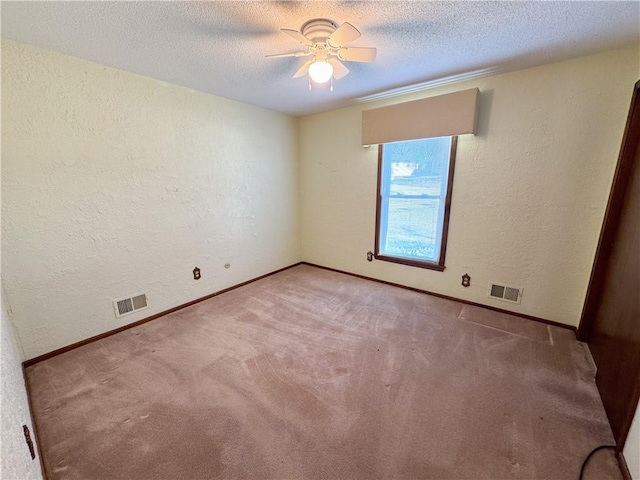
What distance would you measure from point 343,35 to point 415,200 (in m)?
1.96

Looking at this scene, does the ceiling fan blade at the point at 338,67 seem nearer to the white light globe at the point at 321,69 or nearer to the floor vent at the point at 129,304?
the white light globe at the point at 321,69

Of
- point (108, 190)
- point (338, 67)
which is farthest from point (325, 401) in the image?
point (108, 190)

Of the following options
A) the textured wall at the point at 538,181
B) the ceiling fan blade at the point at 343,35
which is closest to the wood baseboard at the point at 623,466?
the textured wall at the point at 538,181

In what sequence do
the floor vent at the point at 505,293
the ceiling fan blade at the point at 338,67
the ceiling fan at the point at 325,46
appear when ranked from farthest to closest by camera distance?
the floor vent at the point at 505,293 < the ceiling fan blade at the point at 338,67 < the ceiling fan at the point at 325,46

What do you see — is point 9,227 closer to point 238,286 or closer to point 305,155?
point 238,286

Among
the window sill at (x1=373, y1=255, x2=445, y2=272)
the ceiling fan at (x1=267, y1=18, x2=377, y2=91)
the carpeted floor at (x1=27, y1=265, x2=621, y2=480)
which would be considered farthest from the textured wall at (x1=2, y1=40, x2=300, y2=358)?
the window sill at (x1=373, y1=255, x2=445, y2=272)

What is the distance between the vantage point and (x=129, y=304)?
2.46m

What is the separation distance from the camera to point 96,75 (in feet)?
6.86

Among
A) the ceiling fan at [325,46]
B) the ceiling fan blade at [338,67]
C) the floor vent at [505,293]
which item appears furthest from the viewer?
the floor vent at [505,293]

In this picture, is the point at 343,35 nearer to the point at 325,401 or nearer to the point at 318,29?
the point at 318,29

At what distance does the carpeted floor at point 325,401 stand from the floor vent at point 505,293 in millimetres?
215

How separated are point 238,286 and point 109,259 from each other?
1.41 m

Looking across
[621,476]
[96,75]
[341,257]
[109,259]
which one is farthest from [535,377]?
[96,75]

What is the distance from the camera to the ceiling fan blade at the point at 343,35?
1454 millimetres
